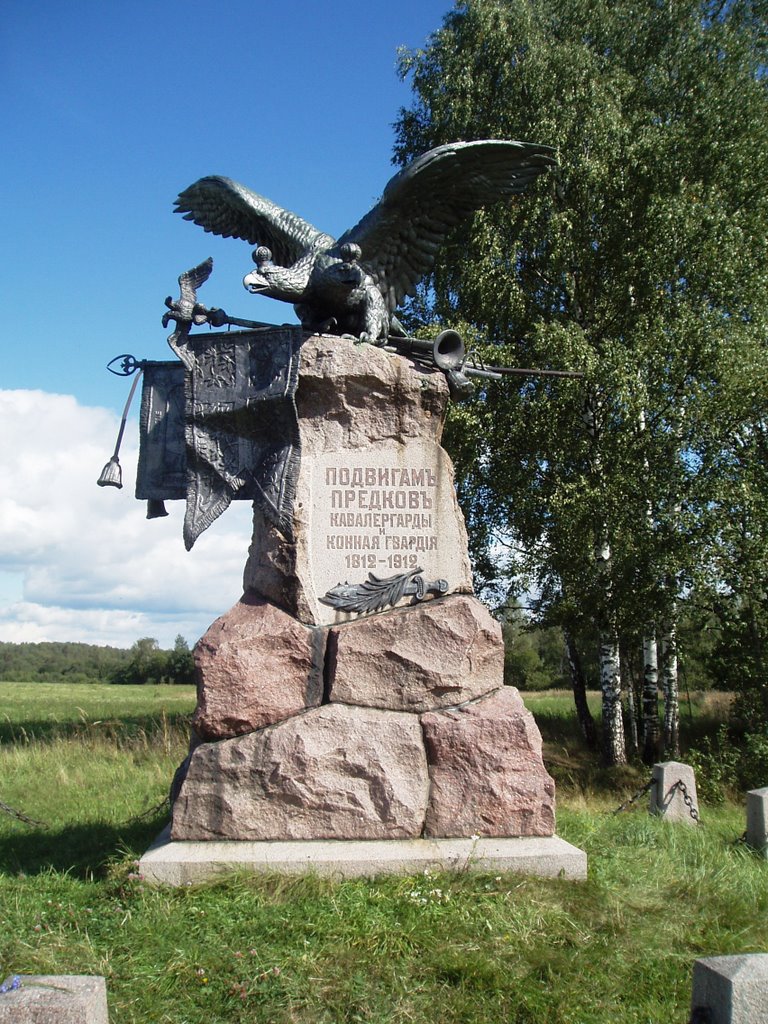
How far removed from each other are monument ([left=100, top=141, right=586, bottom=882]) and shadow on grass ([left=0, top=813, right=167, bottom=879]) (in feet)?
2.19

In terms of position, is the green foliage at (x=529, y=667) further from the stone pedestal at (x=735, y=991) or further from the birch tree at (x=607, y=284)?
the stone pedestal at (x=735, y=991)

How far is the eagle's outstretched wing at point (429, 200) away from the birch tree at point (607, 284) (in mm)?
4662

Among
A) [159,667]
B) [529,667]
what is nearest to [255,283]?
[529,667]

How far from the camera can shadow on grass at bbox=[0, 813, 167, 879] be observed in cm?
457

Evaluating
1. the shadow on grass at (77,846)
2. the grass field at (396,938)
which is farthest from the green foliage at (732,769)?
the shadow on grass at (77,846)

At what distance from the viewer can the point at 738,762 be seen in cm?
954

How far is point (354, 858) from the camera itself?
387cm

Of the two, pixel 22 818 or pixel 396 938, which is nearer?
pixel 396 938

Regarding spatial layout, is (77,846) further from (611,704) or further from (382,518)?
(611,704)

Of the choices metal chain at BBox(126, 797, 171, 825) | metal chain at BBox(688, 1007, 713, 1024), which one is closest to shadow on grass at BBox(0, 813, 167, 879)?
metal chain at BBox(126, 797, 171, 825)

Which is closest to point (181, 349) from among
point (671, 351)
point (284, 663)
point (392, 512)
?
point (392, 512)

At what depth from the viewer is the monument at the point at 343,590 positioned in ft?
13.3

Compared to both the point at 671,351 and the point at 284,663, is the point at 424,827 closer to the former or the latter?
the point at 284,663

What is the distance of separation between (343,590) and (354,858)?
1.34 m
